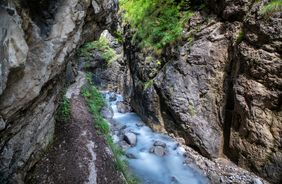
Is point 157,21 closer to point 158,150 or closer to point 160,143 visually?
point 160,143

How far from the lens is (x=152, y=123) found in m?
11.7

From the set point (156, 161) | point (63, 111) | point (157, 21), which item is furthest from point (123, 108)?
point (63, 111)

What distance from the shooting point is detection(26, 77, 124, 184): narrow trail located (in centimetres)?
623

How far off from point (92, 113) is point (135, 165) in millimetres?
2515

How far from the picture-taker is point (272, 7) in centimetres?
766

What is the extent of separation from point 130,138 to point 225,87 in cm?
430

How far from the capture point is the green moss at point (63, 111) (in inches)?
322

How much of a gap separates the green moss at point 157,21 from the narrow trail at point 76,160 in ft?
18.1

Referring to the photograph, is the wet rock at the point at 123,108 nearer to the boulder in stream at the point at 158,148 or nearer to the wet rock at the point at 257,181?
the boulder in stream at the point at 158,148

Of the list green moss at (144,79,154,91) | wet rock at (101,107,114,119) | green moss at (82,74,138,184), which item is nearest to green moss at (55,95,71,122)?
green moss at (82,74,138,184)

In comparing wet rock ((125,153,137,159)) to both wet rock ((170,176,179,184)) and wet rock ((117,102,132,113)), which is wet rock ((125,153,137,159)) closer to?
wet rock ((170,176,179,184))

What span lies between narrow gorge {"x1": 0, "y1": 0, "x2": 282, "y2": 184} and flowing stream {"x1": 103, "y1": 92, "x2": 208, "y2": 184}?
39mm

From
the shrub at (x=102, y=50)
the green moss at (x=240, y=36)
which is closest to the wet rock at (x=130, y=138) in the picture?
the green moss at (x=240, y=36)

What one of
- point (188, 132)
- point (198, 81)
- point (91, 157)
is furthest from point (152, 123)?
point (91, 157)
